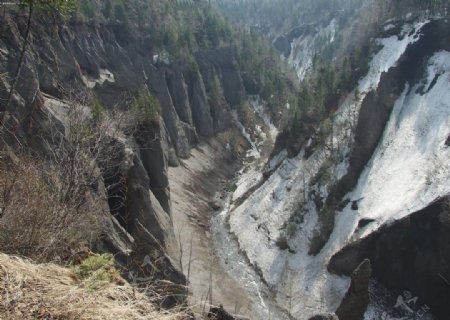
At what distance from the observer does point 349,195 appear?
57.5 meters

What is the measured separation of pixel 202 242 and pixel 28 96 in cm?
2993

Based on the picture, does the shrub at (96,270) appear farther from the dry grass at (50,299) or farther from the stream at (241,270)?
the stream at (241,270)

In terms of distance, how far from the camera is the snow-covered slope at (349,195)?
47.8 metres

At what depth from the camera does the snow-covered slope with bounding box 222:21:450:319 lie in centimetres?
4784

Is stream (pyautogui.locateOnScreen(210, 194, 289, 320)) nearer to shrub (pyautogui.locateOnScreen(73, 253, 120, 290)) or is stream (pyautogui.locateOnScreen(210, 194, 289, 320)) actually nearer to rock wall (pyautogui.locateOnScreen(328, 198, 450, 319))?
rock wall (pyautogui.locateOnScreen(328, 198, 450, 319))

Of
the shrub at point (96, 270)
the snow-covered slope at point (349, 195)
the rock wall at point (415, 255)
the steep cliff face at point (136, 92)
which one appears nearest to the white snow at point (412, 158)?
the snow-covered slope at point (349, 195)

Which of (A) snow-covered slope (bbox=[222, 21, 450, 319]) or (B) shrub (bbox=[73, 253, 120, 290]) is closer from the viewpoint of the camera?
(B) shrub (bbox=[73, 253, 120, 290])

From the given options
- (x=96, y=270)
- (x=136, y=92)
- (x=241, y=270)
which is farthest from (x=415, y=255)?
(x=136, y=92)

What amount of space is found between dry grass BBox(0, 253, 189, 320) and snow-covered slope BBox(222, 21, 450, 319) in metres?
39.3

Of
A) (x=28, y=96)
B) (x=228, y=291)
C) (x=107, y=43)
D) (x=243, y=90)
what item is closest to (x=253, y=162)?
(x=243, y=90)

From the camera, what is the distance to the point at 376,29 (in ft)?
307

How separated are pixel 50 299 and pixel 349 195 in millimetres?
54120

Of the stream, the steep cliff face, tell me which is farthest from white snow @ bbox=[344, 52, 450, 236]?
the steep cliff face

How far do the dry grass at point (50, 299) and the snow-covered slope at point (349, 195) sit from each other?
39257mm
